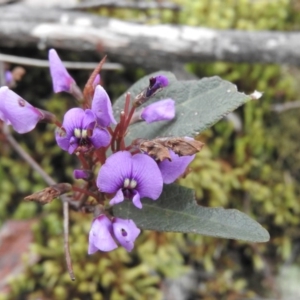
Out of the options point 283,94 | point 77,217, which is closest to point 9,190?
point 77,217

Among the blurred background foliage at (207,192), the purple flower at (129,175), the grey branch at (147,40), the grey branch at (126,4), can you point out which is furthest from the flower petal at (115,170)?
the grey branch at (126,4)

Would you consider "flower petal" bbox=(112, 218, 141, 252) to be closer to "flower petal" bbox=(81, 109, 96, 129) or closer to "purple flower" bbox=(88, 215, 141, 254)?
"purple flower" bbox=(88, 215, 141, 254)

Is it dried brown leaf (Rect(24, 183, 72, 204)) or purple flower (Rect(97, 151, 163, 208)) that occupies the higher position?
purple flower (Rect(97, 151, 163, 208))

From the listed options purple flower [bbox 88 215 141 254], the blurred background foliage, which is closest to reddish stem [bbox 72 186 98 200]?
purple flower [bbox 88 215 141 254]

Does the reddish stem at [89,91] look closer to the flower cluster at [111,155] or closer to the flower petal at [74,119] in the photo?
the flower cluster at [111,155]

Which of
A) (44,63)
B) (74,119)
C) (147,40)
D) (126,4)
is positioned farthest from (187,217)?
(126,4)

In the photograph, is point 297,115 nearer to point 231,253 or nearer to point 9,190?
point 231,253
